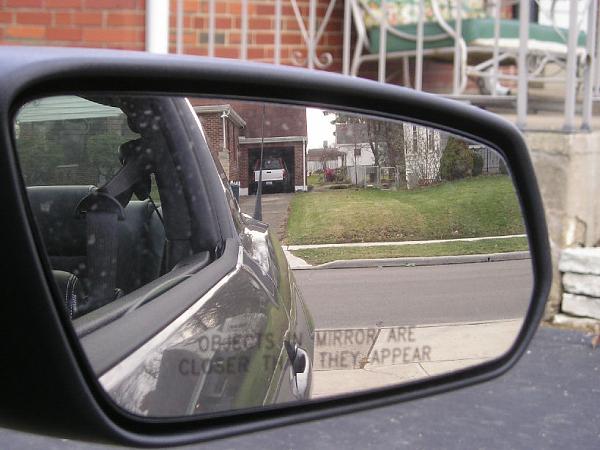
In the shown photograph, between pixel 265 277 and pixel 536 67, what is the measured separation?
5.45 m

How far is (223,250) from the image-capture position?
124 cm

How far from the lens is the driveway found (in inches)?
45.5

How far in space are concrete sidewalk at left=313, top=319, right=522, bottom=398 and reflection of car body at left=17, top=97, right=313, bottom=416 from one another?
3 cm

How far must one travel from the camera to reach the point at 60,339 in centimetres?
92

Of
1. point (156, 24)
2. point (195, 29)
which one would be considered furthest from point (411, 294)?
point (195, 29)

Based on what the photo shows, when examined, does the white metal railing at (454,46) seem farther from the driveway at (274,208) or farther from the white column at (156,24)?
the driveway at (274,208)

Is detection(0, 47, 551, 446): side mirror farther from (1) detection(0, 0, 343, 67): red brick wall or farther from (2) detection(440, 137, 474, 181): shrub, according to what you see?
(1) detection(0, 0, 343, 67): red brick wall

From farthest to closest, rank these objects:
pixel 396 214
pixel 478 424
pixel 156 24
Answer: pixel 156 24
pixel 478 424
pixel 396 214

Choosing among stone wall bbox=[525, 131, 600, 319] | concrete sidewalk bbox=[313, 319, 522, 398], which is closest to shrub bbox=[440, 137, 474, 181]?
concrete sidewalk bbox=[313, 319, 522, 398]

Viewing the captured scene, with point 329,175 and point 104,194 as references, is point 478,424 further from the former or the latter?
point 104,194

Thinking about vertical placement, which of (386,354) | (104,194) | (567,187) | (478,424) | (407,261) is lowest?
(478,424)

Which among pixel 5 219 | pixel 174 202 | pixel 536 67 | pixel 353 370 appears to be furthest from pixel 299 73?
pixel 536 67

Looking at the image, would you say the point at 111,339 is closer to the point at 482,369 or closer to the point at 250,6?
the point at 482,369

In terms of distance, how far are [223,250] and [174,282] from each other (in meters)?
0.11
